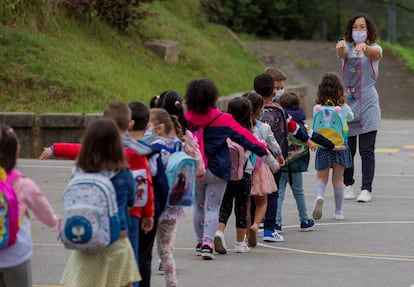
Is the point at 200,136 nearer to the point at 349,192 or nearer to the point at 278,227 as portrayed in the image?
the point at 278,227

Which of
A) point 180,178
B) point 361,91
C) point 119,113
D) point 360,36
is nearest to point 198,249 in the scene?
point 180,178

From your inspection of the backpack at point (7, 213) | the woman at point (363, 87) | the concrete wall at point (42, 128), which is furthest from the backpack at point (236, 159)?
the concrete wall at point (42, 128)

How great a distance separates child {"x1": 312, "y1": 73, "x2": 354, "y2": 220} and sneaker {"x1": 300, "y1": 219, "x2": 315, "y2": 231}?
35cm

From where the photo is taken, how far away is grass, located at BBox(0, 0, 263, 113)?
A: 20875 millimetres

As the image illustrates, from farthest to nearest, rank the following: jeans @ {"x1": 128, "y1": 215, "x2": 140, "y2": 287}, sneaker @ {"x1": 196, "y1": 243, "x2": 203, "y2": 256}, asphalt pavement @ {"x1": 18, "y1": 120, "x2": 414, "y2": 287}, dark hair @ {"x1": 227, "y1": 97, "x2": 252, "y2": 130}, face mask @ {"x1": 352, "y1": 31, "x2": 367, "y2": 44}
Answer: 1. face mask @ {"x1": 352, "y1": 31, "x2": 367, "y2": 44}
2. sneaker @ {"x1": 196, "y1": 243, "x2": 203, "y2": 256}
3. dark hair @ {"x1": 227, "y1": 97, "x2": 252, "y2": 130}
4. asphalt pavement @ {"x1": 18, "y1": 120, "x2": 414, "y2": 287}
5. jeans @ {"x1": 128, "y1": 215, "x2": 140, "y2": 287}

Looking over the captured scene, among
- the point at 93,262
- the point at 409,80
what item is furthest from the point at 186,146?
the point at 409,80

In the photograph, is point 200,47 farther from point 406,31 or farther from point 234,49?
point 406,31

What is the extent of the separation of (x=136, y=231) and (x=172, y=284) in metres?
1.04

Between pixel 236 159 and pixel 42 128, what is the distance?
9919mm

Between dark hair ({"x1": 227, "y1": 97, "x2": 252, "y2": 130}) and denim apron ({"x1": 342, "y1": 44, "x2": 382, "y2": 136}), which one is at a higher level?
denim apron ({"x1": 342, "y1": 44, "x2": 382, "y2": 136})

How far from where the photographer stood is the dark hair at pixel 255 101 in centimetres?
A: 1019

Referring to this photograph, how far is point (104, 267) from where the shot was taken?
694 cm

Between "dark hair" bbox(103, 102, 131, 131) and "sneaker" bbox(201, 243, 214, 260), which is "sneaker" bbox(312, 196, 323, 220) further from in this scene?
"dark hair" bbox(103, 102, 131, 131)

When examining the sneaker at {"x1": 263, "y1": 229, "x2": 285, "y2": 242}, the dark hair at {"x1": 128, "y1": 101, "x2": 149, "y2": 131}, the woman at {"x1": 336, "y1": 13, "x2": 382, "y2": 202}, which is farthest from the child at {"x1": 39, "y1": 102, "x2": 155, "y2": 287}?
the woman at {"x1": 336, "y1": 13, "x2": 382, "y2": 202}
